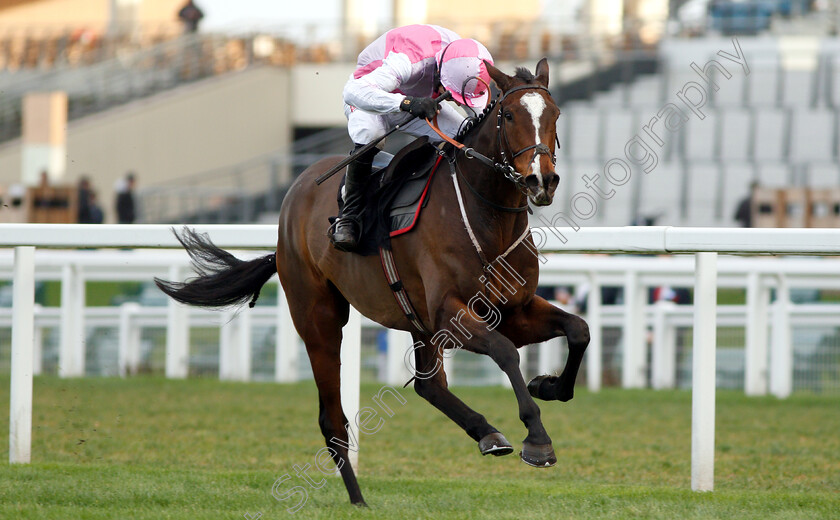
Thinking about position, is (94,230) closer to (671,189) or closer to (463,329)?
(463,329)

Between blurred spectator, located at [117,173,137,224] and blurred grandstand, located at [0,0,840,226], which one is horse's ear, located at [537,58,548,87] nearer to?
blurred grandstand, located at [0,0,840,226]

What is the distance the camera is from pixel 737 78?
1750 centimetres

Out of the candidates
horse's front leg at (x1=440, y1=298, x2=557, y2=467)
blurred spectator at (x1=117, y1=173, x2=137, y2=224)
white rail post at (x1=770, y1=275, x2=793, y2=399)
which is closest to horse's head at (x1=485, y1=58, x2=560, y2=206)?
horse's front leg at (x1=440, y1=298, x2=557, y2=467)

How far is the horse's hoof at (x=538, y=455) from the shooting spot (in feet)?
11.5

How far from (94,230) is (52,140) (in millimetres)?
14535

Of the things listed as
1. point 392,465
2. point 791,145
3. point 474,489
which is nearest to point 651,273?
point 392,465

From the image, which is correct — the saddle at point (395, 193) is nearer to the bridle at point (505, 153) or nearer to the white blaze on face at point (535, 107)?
the bridle at point (505, 153)

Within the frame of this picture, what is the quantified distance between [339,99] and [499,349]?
1716 cm

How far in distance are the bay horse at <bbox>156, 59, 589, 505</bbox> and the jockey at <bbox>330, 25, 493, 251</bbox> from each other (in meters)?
0.22

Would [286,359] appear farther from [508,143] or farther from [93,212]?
[93,212]

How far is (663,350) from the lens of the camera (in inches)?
358

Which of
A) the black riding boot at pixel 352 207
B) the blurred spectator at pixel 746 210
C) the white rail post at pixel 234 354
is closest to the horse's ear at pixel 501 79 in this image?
the black riding boot at pixel 352 207

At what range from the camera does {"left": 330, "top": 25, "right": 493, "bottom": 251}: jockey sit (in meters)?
4.24

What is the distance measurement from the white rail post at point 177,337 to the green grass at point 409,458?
388 mm
